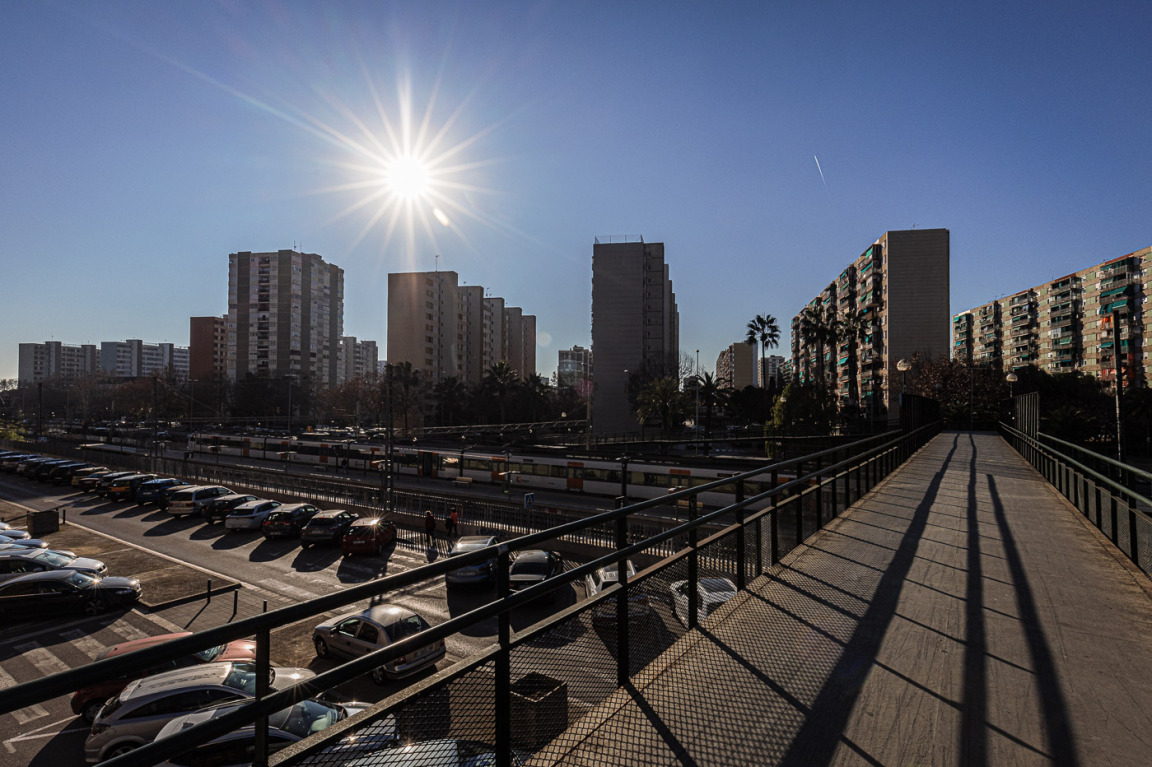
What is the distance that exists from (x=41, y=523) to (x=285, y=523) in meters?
10.9

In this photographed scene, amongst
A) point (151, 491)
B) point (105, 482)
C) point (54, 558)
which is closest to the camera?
point (54, 558)

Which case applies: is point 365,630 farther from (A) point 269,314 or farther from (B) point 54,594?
(A) point 269,314

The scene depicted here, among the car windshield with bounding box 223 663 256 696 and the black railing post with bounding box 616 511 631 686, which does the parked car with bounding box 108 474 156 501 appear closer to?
the car windshield with bounding box 223 663 256 696

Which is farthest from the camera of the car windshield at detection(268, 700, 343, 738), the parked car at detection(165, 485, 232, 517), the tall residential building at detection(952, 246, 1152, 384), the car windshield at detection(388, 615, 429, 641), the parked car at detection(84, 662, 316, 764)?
the tall residential building at detection(952, 246, 1152, 384)

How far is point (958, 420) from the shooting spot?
49781mm

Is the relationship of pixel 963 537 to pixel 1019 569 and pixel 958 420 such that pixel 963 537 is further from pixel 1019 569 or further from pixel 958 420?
pixel 958 420

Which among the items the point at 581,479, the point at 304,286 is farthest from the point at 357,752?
the point at 304,286

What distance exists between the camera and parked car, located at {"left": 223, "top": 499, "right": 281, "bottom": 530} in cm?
2603

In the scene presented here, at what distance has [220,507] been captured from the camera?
2830 centimetres

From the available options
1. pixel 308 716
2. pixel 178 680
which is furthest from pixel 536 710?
pixel 178 680

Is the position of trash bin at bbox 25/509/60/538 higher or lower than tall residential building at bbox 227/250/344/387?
lower

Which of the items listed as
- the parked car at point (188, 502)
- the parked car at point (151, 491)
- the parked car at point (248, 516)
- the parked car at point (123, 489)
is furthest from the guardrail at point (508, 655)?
the parked car at point (123, 489)

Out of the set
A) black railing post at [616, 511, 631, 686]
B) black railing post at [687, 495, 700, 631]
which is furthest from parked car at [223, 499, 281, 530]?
black railing post at [616, 511, 631, 686]

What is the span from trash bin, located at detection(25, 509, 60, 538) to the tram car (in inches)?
558
